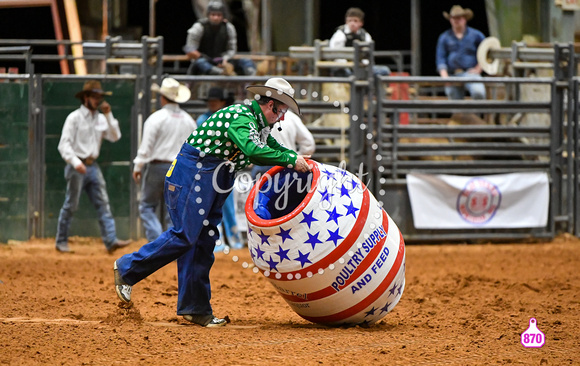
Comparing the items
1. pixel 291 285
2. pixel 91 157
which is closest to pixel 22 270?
pixel 91 157

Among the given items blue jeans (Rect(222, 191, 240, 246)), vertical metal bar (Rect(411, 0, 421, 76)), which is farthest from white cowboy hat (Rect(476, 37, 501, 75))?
blue jeans (Rect(222, 191, 240, 246))

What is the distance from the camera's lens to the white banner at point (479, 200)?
40.0 feet

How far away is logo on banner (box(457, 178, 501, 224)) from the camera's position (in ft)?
40.1

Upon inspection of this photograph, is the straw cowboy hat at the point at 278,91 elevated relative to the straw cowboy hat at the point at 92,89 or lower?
lower

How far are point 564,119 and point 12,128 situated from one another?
8100mm

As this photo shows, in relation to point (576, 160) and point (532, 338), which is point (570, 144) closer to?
point (576, 160)

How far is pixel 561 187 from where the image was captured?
41.6ft

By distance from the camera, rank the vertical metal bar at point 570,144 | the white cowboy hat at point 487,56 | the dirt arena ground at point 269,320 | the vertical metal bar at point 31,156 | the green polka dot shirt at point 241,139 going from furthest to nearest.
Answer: the white cowboy hat at point 487,56 < the vertical metal bar at point 570,144 < the vertical metal bar at point 31,156 < the green polka dot shirt at point 241,139 < the dirt arena ground at point 269,320

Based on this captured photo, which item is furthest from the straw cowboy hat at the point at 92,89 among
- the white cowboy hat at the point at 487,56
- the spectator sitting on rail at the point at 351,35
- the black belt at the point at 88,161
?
the white cowboy hat at the point at 487,56

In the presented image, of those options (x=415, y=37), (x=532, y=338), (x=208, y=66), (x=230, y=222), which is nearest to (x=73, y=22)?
(x=208, y=66)

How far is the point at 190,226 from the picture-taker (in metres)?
6.09

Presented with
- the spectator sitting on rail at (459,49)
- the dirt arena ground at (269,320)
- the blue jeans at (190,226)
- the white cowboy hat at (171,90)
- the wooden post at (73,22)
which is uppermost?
the wooden post at (73,22)

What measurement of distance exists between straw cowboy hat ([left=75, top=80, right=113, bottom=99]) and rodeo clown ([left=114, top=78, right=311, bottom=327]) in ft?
17.4

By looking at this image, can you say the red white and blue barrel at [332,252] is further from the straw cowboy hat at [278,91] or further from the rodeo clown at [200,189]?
the straw cowboy hat at [278,91]
